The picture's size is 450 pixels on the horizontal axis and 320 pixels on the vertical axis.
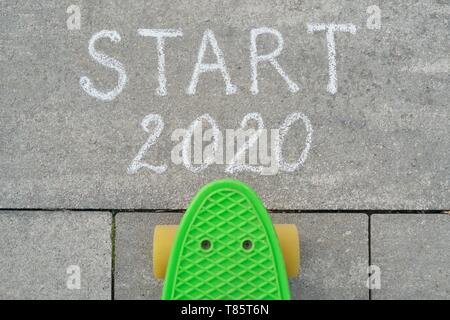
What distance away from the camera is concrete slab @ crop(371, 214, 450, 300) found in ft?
9.30

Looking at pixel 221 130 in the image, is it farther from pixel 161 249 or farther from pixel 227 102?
pixel 161 249

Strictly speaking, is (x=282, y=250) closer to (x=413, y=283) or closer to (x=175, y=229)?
(x=175, y=229)

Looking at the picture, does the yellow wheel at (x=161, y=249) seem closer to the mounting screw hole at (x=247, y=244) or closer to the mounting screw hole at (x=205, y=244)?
the mounting screw hole at (x=205, y=244)

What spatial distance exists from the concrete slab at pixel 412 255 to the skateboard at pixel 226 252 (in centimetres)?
65

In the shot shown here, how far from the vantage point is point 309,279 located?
2.82m

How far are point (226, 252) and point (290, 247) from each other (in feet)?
1.07

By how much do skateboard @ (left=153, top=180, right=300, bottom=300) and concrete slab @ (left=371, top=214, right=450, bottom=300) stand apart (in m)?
0.65

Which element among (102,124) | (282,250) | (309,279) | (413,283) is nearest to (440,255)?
(413,283)

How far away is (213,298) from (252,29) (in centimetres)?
145

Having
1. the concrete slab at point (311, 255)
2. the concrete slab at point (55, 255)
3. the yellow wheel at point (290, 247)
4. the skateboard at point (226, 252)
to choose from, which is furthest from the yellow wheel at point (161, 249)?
the yellow wheel at point (290, 247)

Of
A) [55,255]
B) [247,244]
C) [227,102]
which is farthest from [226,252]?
[55,255]

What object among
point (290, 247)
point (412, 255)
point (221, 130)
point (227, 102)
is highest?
point (227, 102)

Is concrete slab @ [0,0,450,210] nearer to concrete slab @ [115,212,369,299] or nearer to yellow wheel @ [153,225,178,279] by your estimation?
concrete slab @ [115,212,369,299]

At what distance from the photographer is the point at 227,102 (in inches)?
114
